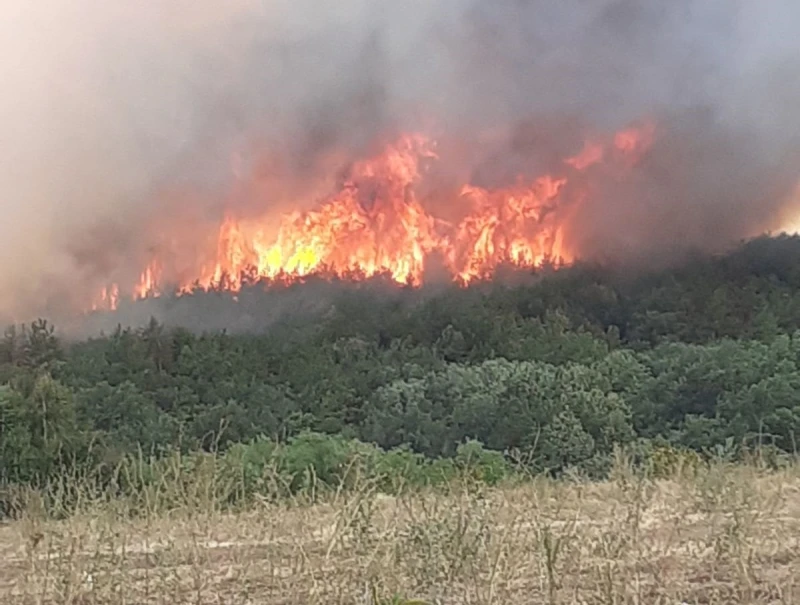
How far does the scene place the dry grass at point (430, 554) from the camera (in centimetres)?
518

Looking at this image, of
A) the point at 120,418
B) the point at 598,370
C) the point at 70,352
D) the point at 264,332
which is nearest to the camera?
the point at 120,418

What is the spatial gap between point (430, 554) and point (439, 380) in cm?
2446

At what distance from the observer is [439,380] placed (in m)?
29.7

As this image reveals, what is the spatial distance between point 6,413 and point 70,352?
22.5 metres

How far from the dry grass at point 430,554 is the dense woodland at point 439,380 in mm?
5935

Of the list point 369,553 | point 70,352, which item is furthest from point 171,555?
point 70,352

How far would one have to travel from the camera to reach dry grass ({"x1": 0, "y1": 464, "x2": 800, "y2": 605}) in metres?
5.18

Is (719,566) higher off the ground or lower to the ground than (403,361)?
lower

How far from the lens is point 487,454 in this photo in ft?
60.6

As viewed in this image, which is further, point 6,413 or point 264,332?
point 264,332

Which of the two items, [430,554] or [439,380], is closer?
[430,554]

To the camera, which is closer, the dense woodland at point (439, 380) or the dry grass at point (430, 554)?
the dry grass at point (430, 554)

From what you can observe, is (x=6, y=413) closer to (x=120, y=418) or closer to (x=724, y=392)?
(x=120, y=418)

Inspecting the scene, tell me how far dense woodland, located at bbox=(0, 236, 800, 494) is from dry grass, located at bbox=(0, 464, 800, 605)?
594 cm
